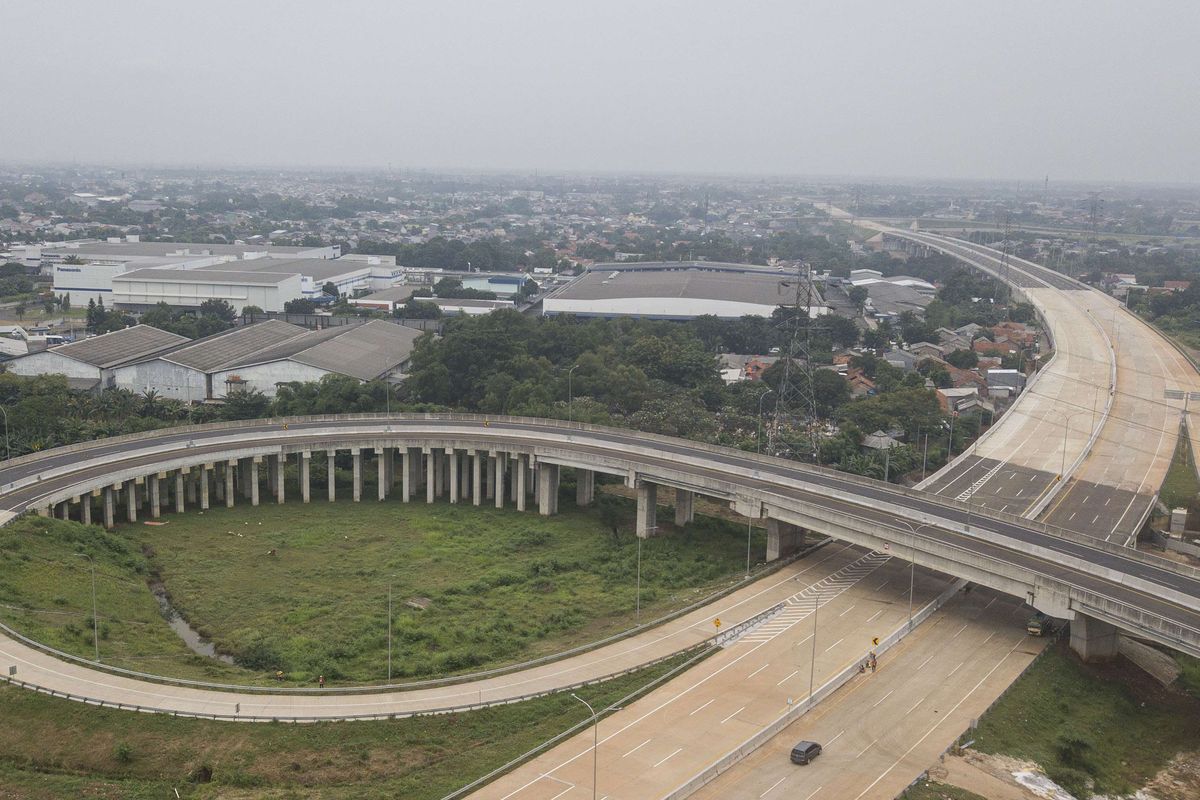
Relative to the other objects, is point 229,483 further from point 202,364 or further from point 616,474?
point 202,364

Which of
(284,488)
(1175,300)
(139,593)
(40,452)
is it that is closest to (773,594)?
(139,593)

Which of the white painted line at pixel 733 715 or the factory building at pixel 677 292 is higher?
the factory building at pixel 677 292

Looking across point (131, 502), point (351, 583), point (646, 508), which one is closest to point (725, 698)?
point (351, 583)

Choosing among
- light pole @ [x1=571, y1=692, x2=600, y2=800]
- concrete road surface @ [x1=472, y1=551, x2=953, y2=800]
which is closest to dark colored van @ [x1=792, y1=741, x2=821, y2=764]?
concrete road surface @ [x1=472, y1=551, x2=953, y2=800]

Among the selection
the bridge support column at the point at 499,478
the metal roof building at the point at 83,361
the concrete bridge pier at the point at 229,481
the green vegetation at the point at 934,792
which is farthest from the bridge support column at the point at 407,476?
the green vegetation at the point at 934,792

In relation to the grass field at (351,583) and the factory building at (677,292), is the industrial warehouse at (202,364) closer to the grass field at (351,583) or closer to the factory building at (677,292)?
the grass field at (351,583)

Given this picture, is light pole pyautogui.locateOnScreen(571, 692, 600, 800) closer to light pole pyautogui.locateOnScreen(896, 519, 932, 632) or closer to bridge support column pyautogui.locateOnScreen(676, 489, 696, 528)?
light pole pyautogui.locateOnScreen(896, 519, 932, 632)
